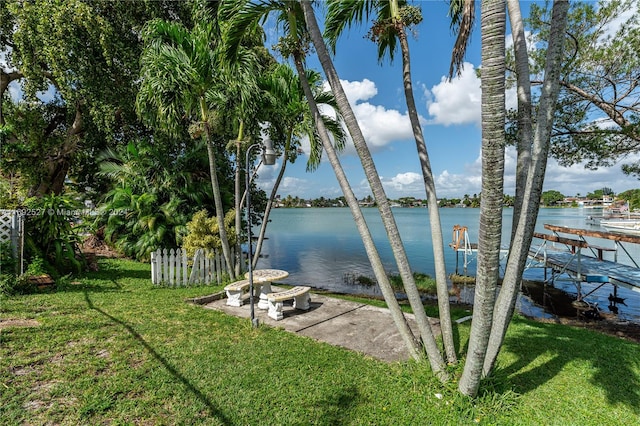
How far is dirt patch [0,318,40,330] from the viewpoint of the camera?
4680 millimetres

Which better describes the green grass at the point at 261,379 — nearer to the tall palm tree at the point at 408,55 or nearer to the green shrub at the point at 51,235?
the tall palm tree at the point at 408,55

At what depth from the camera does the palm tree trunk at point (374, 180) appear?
11.3ft

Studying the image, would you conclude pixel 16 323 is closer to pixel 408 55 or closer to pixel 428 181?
pixel 428 181

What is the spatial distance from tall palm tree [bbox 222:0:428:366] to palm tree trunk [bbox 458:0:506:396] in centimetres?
88

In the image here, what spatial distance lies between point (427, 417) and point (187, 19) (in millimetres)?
15016

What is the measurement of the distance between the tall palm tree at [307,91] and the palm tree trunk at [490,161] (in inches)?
34.5

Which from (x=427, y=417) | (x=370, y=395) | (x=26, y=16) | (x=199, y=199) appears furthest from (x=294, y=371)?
(x=26, y=16)

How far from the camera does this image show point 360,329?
536 cm

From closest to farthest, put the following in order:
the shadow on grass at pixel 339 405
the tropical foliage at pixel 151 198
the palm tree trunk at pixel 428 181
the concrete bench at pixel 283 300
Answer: the shadow on grass at pixel 339 405, the palm tree trunk at pixel 428 181, the concrete bench at pixel 283 300, the tropical foliage at pixel 151 198

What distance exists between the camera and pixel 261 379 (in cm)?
362

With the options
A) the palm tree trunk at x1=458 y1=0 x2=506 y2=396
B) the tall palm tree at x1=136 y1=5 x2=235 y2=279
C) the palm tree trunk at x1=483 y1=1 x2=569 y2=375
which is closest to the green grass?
the palm tree trunk at x1=458 y1=0 x2=506 y2=396

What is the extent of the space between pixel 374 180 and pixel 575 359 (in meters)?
3.90

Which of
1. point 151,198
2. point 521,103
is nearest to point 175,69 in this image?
point 151,198

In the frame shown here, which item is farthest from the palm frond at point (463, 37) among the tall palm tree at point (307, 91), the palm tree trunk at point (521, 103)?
the tall palm tree at point (307, 91)
